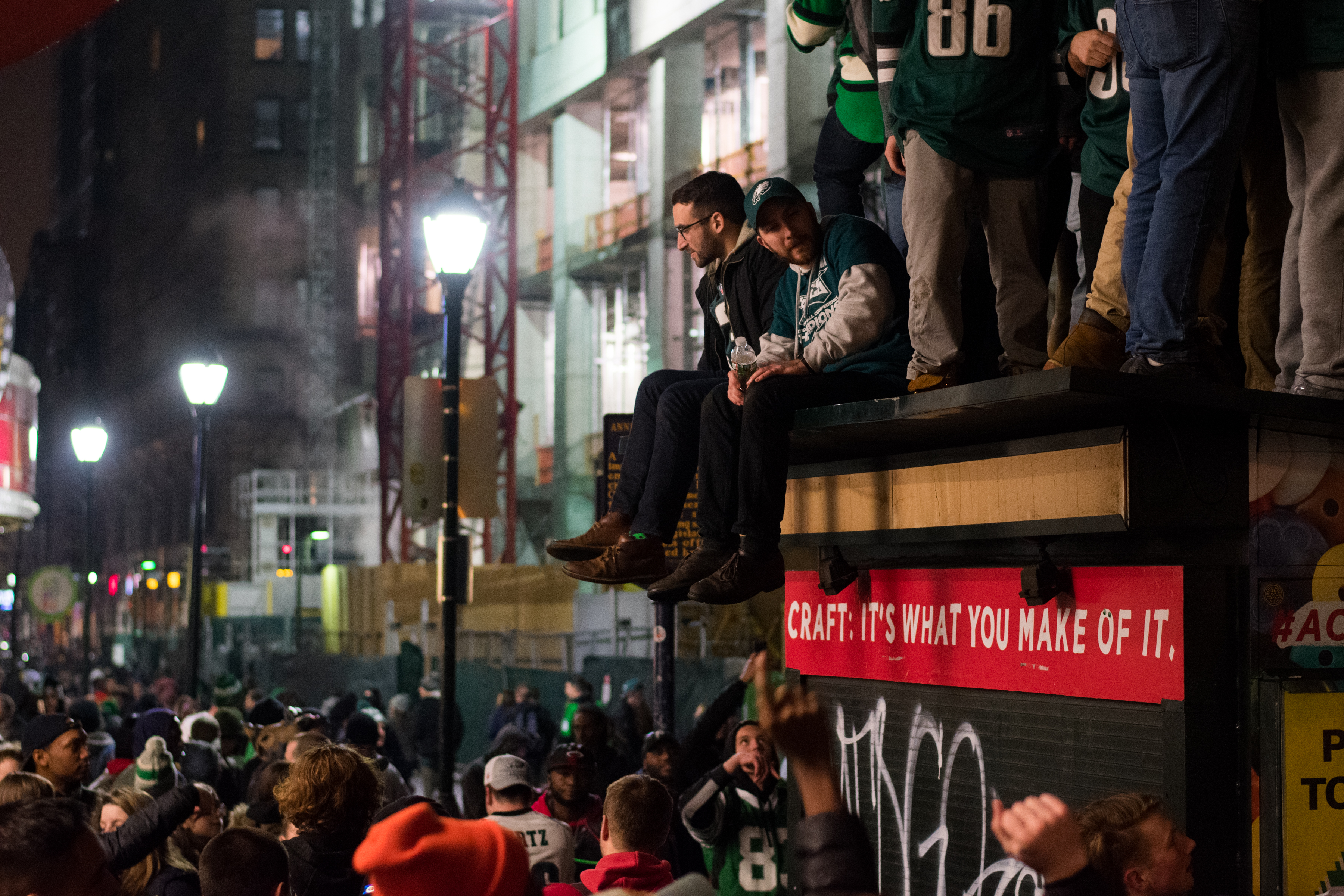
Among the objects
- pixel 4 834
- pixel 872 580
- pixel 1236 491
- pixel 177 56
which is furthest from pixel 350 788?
pixel 177 56

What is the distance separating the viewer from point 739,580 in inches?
208

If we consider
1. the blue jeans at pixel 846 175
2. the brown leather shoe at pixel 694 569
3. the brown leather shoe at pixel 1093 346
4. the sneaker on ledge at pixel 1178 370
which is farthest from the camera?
the blue jeans at pixel 846 175

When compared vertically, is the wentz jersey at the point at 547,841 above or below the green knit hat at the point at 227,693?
above

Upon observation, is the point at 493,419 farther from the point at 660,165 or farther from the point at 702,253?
the point at 660,165

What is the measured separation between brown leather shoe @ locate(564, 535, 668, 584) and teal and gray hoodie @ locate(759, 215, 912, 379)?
84 centimetres

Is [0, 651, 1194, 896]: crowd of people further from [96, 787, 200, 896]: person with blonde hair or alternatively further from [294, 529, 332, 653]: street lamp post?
[294, 529, 332, 653]: street lamp post

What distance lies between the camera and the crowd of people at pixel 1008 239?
4648 millimetres

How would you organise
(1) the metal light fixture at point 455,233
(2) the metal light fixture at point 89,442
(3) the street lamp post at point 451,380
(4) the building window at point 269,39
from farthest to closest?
(4) the building window at point 269,39, (2) the metal light fixture at point 89,442, (1) the metal light fixture at point 455,233, (3) the street lamp post at point 451,380

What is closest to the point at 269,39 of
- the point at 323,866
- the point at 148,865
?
the point at 148,865

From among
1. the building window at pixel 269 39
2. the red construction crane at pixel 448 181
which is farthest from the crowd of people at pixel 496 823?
the building window at pixel 269 39

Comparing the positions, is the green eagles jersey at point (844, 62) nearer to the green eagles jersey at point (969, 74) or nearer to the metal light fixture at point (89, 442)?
the green eagles jersey at point (969, 74)

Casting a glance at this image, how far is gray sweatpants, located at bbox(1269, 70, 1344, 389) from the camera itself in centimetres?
470

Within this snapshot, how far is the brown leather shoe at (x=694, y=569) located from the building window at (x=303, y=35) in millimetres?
82221

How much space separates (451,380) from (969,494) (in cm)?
659
